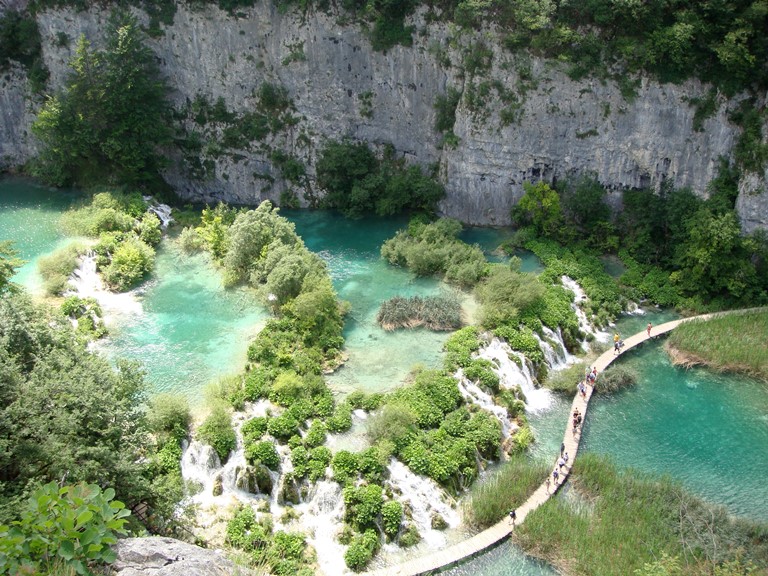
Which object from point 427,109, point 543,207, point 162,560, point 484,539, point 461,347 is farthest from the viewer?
point 427,109

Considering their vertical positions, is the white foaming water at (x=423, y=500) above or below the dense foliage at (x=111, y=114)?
below

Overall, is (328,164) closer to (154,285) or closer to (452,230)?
(452,230)

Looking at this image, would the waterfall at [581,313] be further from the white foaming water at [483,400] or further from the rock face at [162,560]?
the rock face at [162,560]

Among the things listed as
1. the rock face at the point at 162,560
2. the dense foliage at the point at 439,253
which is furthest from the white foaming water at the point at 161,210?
the rock face at the point at 162,560

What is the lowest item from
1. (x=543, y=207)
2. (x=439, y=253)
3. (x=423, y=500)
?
(x=423, y=500)

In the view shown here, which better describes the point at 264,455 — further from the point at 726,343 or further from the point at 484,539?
the point at 726,343

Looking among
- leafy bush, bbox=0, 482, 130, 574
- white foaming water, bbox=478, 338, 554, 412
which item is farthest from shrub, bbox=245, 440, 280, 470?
leafy bush, bbox=0, 482, 130, 574

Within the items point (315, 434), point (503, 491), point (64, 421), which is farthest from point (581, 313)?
point (64, 421)
